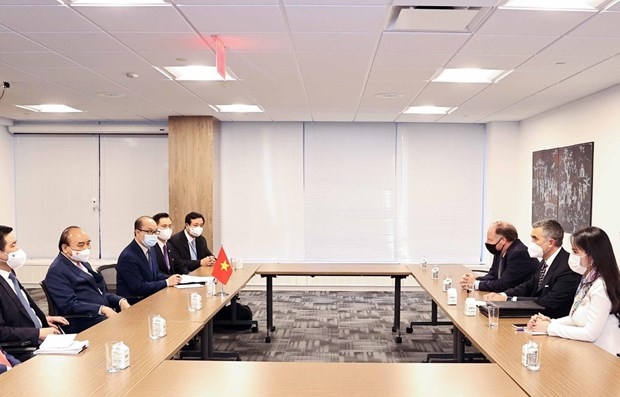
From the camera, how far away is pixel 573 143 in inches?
239

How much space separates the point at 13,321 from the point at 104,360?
113 centimetres

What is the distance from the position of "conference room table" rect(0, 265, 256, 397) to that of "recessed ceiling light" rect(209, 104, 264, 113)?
3528mm

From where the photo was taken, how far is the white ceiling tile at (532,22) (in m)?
3.03

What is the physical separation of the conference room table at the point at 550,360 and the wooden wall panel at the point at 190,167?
16.2ft

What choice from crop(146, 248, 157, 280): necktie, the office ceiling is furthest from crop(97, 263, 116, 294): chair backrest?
the office ceiling

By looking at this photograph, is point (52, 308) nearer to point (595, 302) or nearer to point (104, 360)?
point (104, 360)

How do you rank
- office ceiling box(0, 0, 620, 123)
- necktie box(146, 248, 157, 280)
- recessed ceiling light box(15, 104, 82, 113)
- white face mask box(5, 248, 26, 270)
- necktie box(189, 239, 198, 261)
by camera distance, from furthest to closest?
recessed ceiling light box(15, 104, 82, 113), necktie box(189, 239, 198, 261), necktie box(146, 248, 157, 280), white face mask box(5, 248, 26, 270), office ceiling box(0, 0, 620, 123)

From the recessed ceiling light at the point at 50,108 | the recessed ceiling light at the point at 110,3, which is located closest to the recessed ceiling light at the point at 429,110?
the recessed ceiling light at the point at 110,3

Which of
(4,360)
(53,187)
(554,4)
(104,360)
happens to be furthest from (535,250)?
(53,187)

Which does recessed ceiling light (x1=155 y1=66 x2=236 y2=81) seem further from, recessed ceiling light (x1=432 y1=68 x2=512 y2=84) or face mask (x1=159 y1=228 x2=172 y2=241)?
recessed ceiling light (x1=432 y1=68 x2=512 y2=84)

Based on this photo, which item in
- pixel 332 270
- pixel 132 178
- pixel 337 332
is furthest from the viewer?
pixel 132 178

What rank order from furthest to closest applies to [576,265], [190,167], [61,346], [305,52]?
[190,167] → [305,52] → [576,265] → [61,346]

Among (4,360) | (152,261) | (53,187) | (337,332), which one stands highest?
(53,187)

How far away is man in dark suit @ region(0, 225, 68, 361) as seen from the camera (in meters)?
3.04
